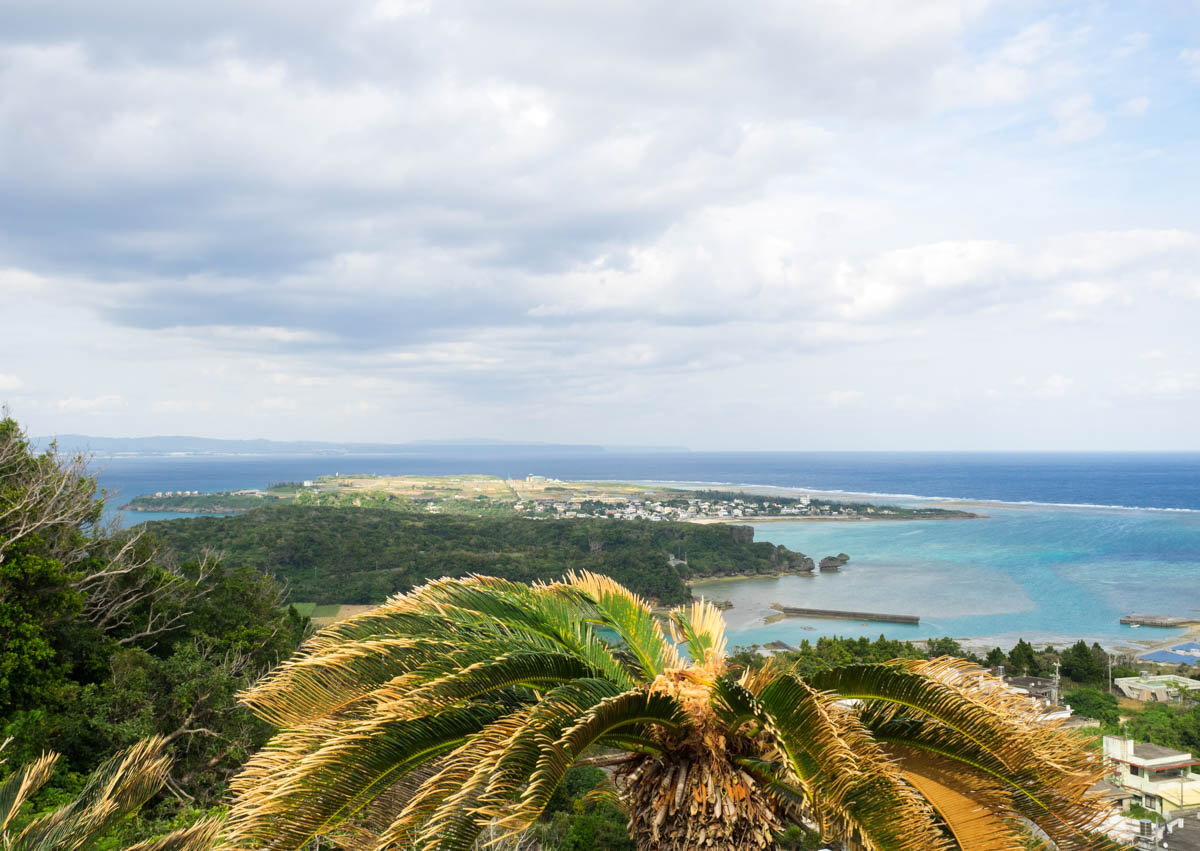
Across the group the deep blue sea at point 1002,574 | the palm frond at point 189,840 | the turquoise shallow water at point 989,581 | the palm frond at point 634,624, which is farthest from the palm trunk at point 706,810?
the turquoise shallow water at point 989,581

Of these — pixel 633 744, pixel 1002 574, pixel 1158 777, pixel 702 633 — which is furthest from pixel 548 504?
pixel 633 744

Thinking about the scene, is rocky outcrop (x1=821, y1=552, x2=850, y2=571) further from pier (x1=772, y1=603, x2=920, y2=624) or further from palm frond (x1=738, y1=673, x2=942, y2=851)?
palm frond (x1=738, y1=673, x2=942, y2=851)

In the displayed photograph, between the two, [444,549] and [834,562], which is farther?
[834,562]

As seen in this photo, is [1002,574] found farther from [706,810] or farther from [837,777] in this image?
[837,777]

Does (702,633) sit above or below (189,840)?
above

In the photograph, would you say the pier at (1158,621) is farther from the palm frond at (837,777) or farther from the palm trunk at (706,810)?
the palm frond at (837,777)

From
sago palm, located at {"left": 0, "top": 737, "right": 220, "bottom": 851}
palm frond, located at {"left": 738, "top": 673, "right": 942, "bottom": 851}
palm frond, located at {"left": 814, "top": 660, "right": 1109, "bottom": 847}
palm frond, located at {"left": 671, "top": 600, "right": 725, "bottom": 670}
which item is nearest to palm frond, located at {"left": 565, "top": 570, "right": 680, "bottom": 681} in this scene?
palm frond, located at {"left": 671, "top": 600, "right": 725, "bottom": 670}

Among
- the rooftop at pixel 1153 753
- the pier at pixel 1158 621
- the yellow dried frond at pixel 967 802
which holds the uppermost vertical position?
the yellow dried frond at pixel 967 802
